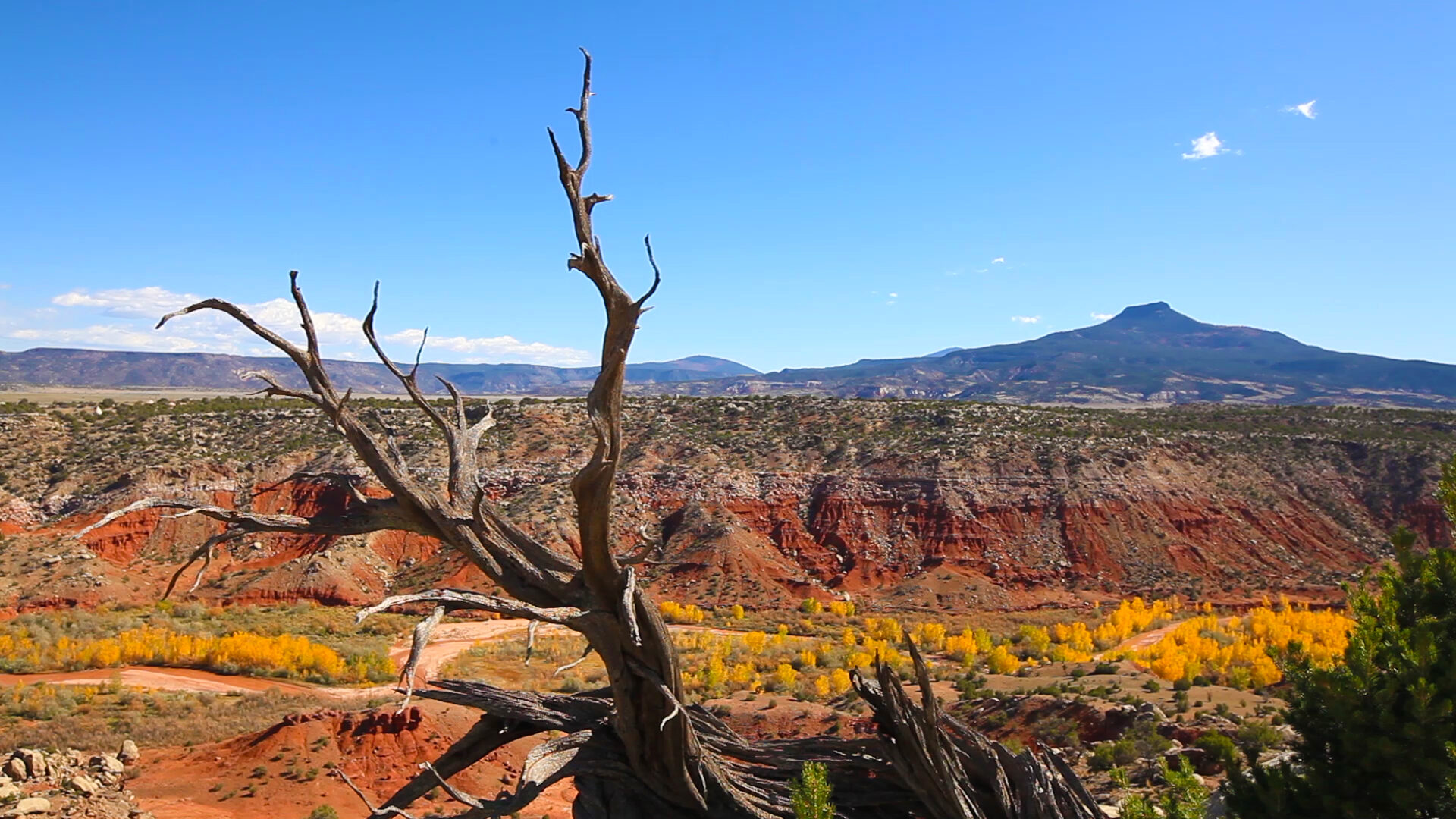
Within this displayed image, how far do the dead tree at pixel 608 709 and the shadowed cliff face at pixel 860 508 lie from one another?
28.4 metres

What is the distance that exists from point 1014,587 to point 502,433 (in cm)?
3001

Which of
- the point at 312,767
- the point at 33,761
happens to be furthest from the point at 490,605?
the point at 33,761

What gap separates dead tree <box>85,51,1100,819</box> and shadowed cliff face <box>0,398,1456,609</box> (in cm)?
2838

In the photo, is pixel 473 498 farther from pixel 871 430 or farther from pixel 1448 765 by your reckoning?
pixel 871 430

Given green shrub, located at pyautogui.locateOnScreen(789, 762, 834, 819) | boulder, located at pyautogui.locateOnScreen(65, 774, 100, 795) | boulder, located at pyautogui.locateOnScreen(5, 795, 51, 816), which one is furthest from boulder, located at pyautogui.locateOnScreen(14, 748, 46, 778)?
green shrub, located at pyautogui.locateOnScreen(789, 762, 834, 819)

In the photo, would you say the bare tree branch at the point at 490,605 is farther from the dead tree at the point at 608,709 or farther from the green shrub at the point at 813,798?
the green shrub at the point at 813,798

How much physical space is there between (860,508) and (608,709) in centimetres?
3908

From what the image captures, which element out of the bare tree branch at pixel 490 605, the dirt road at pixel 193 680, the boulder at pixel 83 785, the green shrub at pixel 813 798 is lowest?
the dirt road at pixel 193 680

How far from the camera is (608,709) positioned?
5371 millimetres

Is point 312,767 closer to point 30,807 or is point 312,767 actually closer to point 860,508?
point 30,807

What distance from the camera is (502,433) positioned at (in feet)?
165

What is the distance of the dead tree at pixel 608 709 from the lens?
432 cm

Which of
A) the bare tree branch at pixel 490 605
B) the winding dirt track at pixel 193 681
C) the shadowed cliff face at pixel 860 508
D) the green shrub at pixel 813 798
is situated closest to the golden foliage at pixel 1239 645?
the shadowed cliff face at pixel 860 508

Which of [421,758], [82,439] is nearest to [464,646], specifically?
[421,758]
